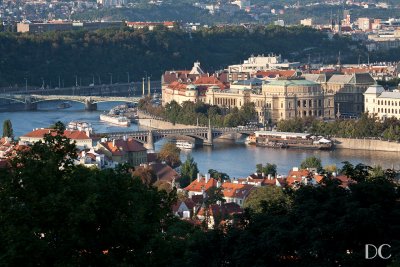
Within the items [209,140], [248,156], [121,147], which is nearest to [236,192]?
[121,147]

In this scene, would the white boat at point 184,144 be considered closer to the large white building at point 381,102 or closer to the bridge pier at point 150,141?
the bridge pier at point 150,141

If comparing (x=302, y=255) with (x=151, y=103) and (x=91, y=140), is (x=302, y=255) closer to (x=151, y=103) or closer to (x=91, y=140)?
(x=91, y=140)

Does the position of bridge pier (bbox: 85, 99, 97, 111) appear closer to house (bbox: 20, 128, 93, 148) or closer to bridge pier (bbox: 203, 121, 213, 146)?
bridge pier (bbox: 203, 121, 213, 146)

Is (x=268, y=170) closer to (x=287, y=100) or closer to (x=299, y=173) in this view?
(x=299, y=173)

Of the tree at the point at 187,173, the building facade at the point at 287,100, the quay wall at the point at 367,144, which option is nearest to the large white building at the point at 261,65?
the building facade at the point at 287,100

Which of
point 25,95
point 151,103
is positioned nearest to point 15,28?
point 25,95

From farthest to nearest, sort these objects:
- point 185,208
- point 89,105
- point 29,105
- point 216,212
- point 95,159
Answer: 1. point 29,105
2. point 89,105
3. point 95,159
4. point 185,208
5. point 216,212
